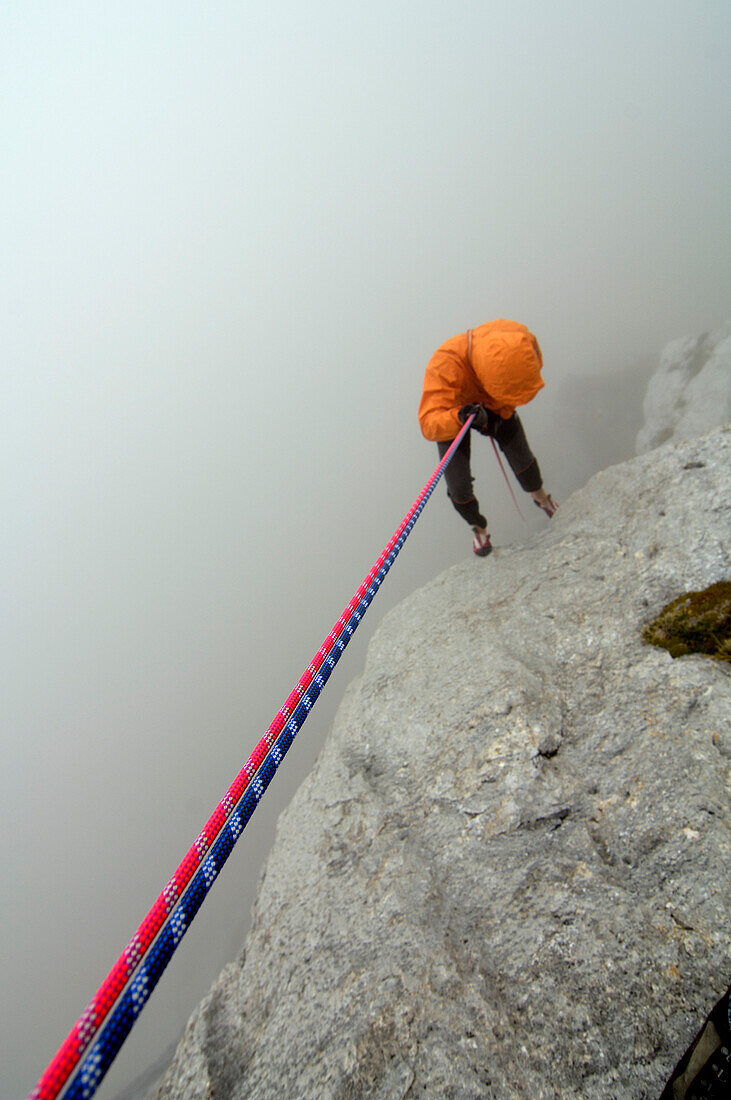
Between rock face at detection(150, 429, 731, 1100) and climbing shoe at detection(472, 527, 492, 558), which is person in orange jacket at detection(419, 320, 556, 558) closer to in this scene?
climbing shoe at detection(472, 527, 492, 558)

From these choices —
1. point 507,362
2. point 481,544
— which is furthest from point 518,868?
point 507,362

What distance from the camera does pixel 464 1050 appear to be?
1.51m

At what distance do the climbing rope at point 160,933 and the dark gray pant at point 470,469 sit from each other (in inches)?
125

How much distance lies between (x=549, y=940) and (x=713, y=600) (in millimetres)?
1845

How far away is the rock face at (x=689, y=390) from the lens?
8859 millimetres

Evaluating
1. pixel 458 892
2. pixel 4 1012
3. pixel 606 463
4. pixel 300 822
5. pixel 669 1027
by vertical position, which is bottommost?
pixel 4 1012

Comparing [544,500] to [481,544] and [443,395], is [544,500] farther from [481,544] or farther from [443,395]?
[443,395]

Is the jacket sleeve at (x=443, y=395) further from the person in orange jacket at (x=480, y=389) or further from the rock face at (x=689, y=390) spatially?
the rock face at (x=689, y=390)

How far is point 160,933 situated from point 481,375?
3.89m

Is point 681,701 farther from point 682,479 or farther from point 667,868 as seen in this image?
point 682,479

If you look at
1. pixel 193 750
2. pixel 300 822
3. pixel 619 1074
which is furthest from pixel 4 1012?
pixel 619 1074

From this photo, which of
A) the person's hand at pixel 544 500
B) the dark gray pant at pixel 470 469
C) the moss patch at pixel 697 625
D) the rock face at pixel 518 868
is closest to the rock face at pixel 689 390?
the person's hand at pixel 544 500

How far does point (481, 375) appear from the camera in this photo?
153 inches

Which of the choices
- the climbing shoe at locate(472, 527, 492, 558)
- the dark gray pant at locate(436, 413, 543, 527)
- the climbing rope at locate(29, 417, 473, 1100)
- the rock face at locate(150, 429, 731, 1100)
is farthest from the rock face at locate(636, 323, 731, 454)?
the climbing rope at locate(29, 417, 473, 1100)
